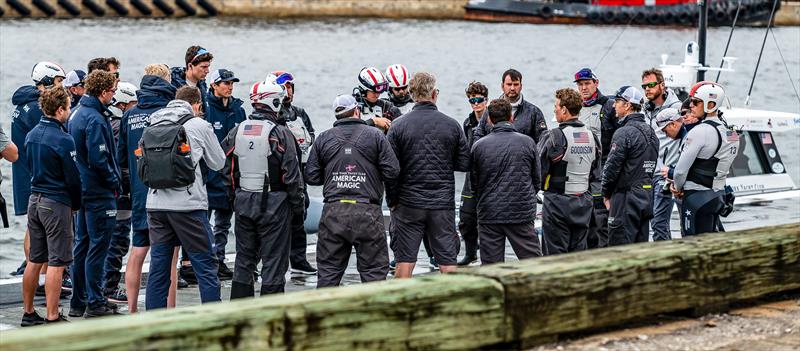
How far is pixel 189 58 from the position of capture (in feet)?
37.9

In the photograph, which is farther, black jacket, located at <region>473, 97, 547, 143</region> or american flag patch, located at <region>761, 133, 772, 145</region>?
american flag patch, located at <region>761, 133, 772, 145</region>

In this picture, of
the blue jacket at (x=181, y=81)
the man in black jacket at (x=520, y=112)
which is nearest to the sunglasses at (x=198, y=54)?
the blue jacket at (x=181, y=81)

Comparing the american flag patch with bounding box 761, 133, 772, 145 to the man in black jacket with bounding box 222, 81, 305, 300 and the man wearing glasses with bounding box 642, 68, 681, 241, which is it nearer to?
the man wearing glasses with bounding box 642, 68, 681, 241

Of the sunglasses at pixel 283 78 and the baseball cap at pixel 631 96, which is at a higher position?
the sunglasses at pixel 283 78

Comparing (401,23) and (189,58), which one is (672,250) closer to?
(189,58)

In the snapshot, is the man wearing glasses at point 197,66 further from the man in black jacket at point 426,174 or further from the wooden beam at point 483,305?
the wooden beam at point 483,305

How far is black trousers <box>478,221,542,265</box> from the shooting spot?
1032 cm

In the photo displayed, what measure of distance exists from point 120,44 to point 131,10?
12120 mm

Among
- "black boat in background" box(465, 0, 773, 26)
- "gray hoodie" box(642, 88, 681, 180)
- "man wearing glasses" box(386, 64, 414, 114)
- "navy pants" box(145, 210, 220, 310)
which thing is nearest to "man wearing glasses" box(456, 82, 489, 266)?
"man wearing glasses" box(386, 64, 414, 114)

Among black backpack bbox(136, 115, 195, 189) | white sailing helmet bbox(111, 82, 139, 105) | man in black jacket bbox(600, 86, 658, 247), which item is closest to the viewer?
black backpack bbox(136, 115, 195, 189)

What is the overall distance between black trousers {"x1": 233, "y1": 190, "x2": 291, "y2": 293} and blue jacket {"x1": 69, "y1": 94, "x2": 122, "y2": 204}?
1016 millimetres

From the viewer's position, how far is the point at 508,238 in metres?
10.3

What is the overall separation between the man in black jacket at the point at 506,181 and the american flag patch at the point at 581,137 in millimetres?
470

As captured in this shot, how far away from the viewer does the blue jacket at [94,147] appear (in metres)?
9.91
